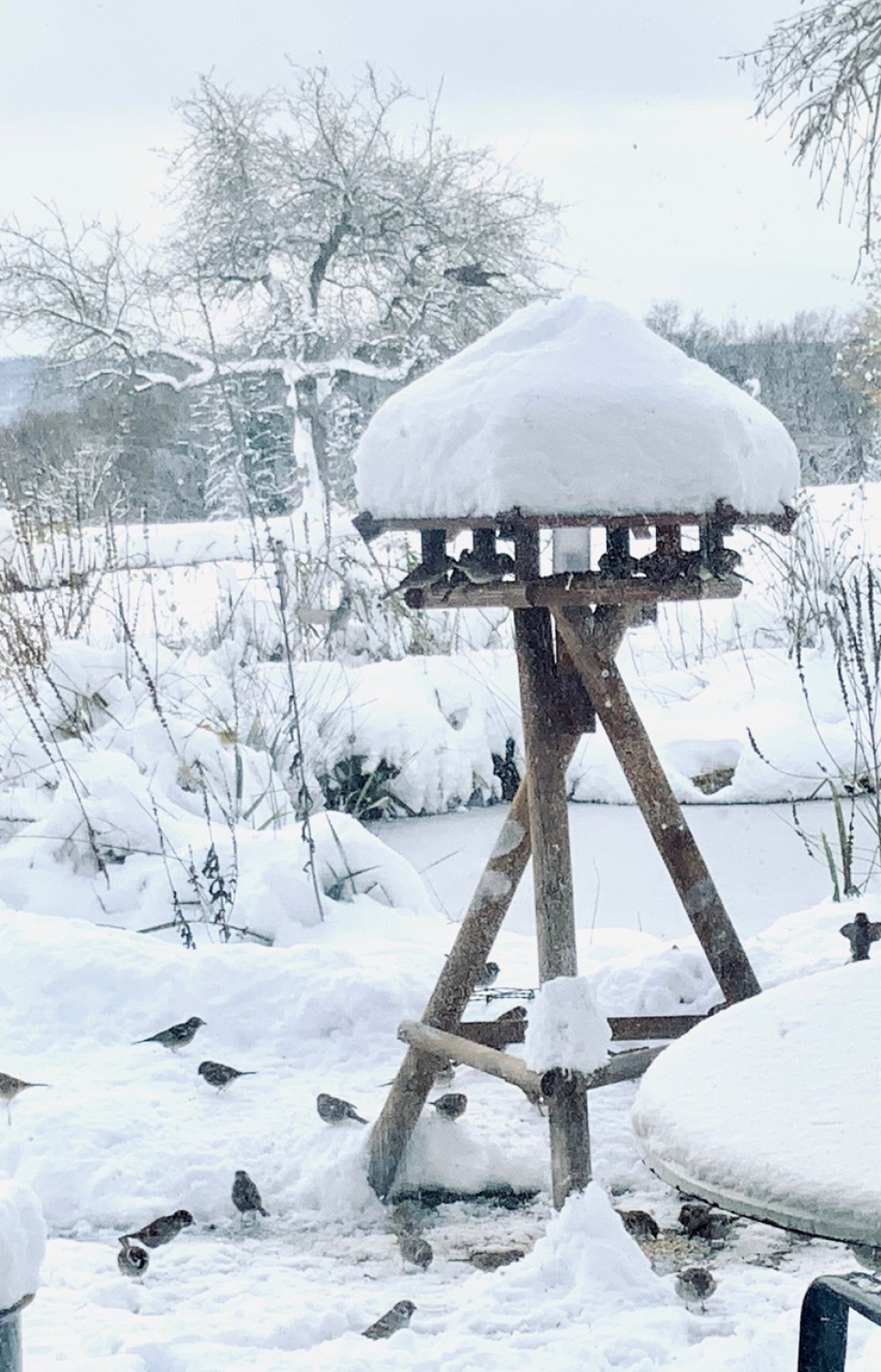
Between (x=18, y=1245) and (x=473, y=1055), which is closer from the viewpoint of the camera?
(x=18, y=1245)

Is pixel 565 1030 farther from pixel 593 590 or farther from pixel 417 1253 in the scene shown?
pixel 593 590

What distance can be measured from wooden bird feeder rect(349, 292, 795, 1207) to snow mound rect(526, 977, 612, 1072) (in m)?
0.04

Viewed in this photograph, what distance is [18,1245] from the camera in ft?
3.97

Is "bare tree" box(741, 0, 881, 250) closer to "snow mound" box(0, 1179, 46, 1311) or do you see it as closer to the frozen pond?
the frozen pond

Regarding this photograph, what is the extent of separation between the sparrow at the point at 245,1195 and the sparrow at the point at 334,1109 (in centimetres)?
22

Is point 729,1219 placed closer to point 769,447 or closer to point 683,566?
point 683,566

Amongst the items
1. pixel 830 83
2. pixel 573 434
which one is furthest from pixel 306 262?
pixel 573 434

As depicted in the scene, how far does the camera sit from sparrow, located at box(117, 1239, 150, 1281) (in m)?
2.43

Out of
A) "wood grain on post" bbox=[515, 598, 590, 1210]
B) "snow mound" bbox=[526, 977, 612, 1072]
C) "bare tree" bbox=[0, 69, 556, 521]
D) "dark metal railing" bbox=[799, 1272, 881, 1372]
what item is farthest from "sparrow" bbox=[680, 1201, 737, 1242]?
"bare tree" bbox=[0, 69, 556, 521]

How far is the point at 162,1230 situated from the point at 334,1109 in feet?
1.43

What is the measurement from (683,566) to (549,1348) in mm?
1212

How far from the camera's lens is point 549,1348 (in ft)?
6.73

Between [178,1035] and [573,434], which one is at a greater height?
[573,434]

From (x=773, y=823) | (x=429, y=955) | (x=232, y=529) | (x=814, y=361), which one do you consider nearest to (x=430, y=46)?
(x=232, y=529)
